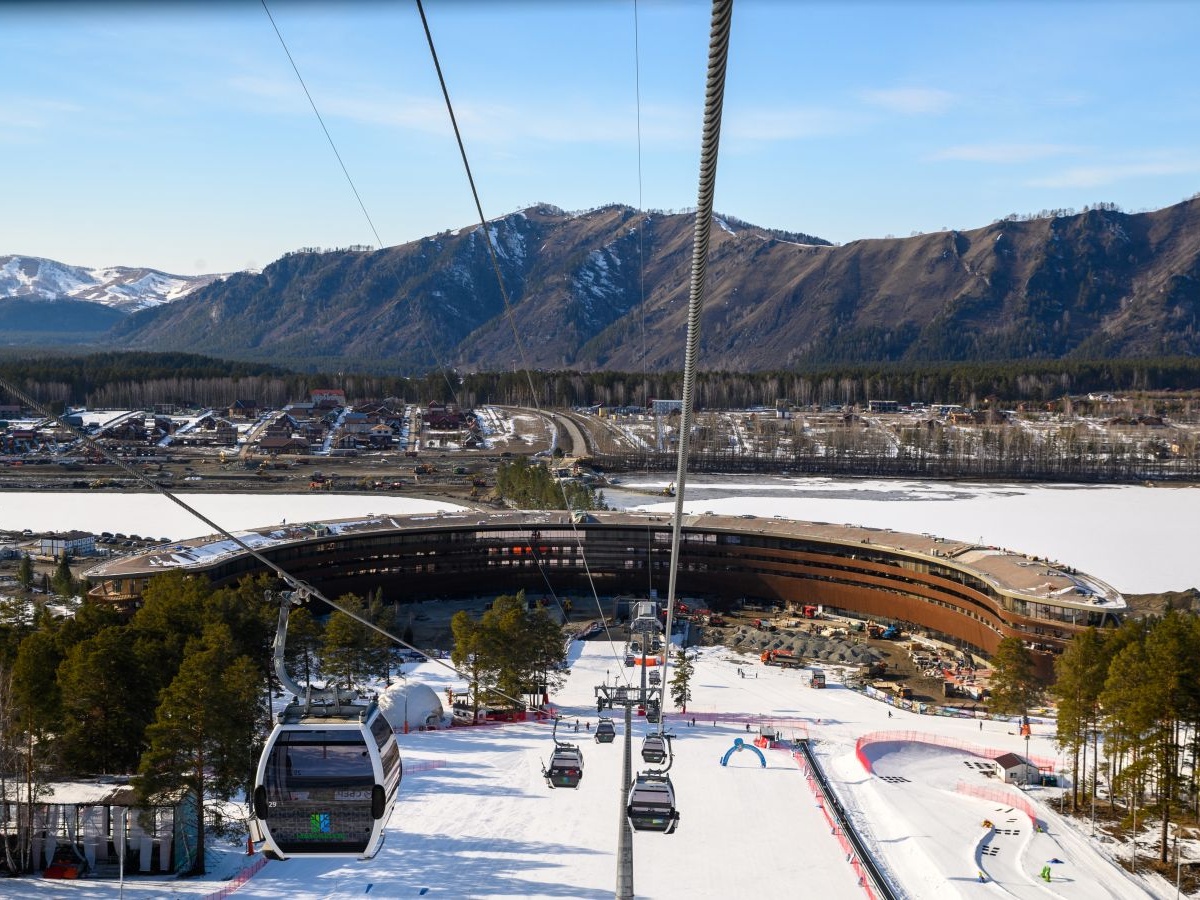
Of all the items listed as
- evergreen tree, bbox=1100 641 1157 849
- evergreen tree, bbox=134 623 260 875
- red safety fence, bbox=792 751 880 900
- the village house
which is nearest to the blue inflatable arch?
red safety fence, bbox=792 751 880 900

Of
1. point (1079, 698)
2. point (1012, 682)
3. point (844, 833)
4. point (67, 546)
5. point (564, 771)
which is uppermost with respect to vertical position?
point (1079, 698)

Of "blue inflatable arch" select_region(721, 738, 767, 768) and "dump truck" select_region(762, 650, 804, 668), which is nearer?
"blue inflatable arch" select_region(721, 738, 767, 768)

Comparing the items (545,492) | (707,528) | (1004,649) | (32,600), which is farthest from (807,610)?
(32,600)

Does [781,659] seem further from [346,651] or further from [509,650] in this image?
[346,651]

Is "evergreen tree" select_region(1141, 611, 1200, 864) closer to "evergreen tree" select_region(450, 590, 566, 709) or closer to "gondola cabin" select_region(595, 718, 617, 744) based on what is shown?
"gondola cabin" select_region(595, 718, 617, 744)

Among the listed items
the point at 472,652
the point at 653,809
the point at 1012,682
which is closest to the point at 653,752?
the point at 653,809

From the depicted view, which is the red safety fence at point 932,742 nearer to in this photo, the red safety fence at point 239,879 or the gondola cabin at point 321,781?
the red safety fence at point 239,879

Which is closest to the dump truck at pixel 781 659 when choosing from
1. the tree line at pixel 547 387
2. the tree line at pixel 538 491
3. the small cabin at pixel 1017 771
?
the small cabin at pixel 1017 771

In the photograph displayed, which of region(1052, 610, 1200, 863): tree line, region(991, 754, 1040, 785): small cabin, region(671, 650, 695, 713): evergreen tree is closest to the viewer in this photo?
region(1052, 610, 1200, 863): tree line
